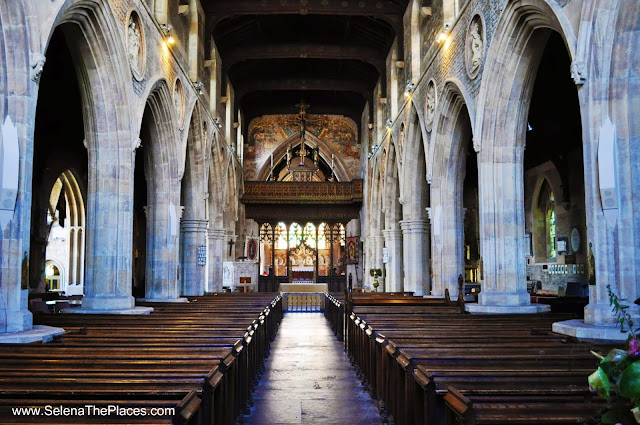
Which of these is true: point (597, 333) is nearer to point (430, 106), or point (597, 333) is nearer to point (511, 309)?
point (511, 309)

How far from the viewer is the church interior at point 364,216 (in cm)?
359

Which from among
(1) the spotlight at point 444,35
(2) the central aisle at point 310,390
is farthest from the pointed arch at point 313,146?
(2) the central aisle at point 310,390

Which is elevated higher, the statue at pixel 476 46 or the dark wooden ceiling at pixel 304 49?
the dark wooden ceiling at pixel 304 49

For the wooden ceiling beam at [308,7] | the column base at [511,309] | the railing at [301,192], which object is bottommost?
the column base at [511,309]

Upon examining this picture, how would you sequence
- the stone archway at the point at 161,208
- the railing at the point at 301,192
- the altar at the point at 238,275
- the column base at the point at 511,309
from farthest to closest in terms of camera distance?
the railing at the point at 301,192 < the altar at the point at 238,275 < the stone archway at the point at 161,208 < the column base at the point at 511,309

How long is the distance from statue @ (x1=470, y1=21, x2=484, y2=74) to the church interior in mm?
52

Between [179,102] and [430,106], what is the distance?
579 cm

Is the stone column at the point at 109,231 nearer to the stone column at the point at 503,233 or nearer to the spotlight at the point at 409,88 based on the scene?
the stone column at the point at 503,233

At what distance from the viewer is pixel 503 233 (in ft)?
32.6

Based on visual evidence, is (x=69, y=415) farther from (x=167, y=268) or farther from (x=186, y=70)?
(x=186, y=70)

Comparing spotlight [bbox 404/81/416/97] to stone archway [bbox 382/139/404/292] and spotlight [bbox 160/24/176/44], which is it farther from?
spotlight [bbox 160/24/176/44]

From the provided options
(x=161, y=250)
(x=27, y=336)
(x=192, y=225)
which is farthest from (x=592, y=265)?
(x=192, y=225)

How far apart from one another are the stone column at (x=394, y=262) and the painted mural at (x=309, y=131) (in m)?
9.22

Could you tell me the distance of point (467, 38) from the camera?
36.5 ft
